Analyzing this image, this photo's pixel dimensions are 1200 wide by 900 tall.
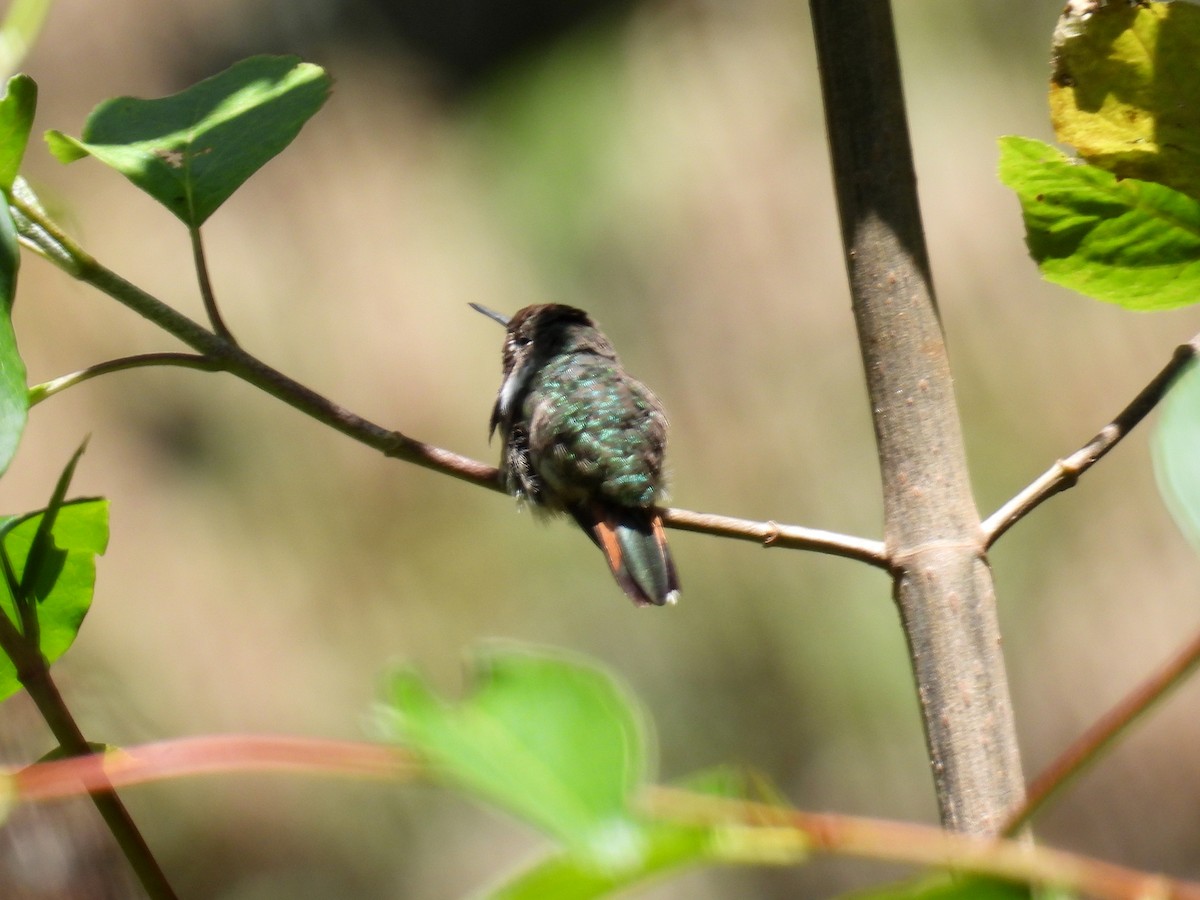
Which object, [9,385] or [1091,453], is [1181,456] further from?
[9,385]

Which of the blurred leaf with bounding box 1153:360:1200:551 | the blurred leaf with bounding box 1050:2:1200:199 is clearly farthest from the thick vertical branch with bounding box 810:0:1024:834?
the blurred leaf with bounding box 1153:360:1200:551

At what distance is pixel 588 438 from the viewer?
2.33 metres

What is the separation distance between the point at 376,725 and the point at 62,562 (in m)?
0.60

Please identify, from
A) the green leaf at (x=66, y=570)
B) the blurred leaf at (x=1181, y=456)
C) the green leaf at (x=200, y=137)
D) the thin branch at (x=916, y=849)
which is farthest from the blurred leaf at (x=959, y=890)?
the green leaf at (x=200, y=137)

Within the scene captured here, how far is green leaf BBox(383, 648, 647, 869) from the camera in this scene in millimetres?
389

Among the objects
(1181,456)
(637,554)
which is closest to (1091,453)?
(1181,456)

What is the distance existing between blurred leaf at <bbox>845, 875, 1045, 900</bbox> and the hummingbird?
1547 millimetres

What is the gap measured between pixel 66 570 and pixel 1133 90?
3.03 feet

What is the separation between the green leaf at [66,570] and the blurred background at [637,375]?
150 inches

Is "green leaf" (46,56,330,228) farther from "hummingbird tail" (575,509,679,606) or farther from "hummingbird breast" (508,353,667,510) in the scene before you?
"hummingbird breast" (508,353,667,510)

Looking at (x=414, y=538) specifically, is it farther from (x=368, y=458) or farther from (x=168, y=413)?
(x=168, y=413)

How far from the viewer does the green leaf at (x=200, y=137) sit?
3.48 feet

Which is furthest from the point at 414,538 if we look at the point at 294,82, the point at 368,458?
the point at 294,82

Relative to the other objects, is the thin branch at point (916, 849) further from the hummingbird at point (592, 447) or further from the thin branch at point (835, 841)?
the hummingbird at point (592, 447)
